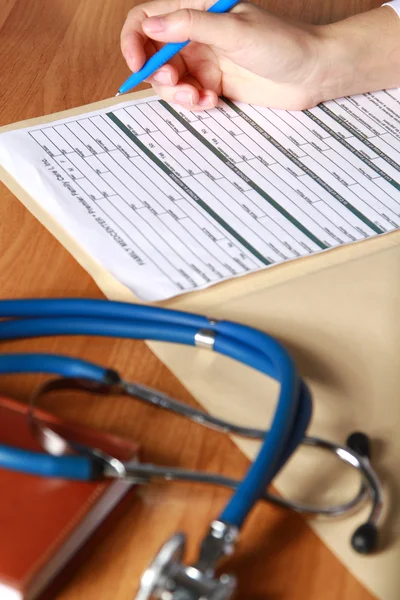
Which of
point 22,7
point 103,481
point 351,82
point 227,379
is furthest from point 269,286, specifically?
point 22,7

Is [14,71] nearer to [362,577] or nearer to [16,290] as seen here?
[16,290]

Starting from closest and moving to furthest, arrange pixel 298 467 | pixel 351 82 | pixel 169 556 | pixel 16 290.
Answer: pixel 169 556, pixel 298 467, pixel 16 290, pixel 351 82

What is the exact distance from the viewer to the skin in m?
0.91

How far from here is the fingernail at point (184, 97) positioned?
94 cm

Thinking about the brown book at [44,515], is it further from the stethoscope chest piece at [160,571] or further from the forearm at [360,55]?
the forearm at [360,55]

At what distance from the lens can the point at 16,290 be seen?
71 cm

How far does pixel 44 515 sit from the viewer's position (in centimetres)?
48

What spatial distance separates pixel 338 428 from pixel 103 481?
187 millimetres

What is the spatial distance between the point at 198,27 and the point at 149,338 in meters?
0.42

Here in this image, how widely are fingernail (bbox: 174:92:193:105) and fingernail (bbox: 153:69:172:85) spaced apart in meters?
0.02

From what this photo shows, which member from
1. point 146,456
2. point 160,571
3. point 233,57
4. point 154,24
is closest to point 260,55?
point 233,57

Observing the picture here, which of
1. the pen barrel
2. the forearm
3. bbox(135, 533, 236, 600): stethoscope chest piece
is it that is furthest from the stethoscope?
the forearm

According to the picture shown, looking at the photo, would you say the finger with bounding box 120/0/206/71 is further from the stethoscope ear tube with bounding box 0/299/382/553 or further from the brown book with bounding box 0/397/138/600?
the brown book with bounding box 0/397/138/600

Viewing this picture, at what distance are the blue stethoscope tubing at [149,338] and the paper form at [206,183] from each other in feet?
0.21
